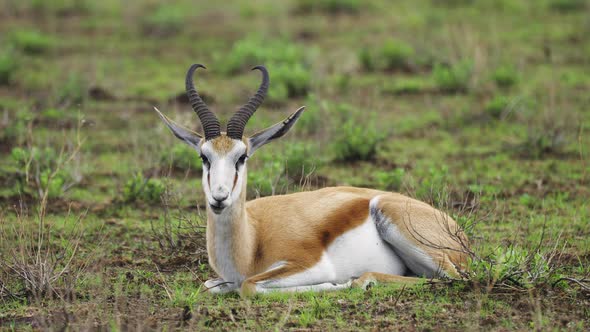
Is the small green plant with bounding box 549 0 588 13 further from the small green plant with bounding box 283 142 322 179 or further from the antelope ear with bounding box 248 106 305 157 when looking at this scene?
the antelope ear with bounding box 248 106 305 157

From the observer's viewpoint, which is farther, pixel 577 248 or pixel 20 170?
pixel 20 170

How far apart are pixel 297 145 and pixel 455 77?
472 cm

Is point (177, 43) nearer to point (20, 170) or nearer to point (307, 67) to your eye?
point (307, 67)

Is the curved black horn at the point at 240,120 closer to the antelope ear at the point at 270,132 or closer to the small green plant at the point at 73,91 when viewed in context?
the antelope ear at the point at 270,132

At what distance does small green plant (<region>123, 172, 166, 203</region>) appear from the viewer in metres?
9.02

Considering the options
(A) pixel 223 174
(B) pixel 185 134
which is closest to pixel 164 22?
(B) pixel 185 134

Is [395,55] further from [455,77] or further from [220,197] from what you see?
[220,197]

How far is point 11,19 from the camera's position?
57.8ft

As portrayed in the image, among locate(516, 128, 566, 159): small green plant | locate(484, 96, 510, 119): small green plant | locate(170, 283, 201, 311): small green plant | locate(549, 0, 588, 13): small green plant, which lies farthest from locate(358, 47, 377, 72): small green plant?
locate(170, 283, 201, 311): small green plant

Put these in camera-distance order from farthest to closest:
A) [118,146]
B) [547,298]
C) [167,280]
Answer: [118,146], [167,280], [547,298]

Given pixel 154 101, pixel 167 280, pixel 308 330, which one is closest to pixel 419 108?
pixel 154 101

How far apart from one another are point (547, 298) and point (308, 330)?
5.42 feet

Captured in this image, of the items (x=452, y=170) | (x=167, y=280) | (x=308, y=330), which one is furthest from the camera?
(x=452, y=170)

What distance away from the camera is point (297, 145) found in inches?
366
